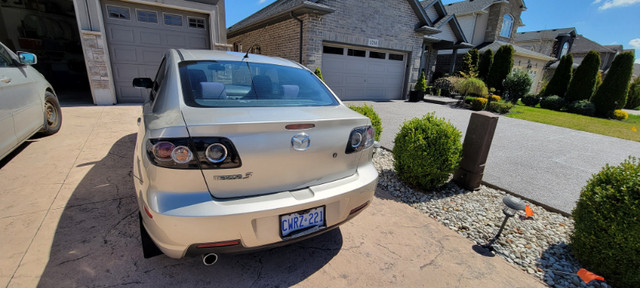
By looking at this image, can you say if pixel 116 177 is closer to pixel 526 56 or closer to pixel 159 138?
pixel 159 138

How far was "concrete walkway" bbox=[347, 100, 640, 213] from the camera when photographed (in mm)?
3679

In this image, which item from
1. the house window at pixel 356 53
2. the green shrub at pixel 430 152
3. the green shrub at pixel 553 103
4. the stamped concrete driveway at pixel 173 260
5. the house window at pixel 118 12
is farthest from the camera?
the green shrub at pixel 553 103

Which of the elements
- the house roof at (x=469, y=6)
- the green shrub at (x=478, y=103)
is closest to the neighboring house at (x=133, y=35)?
the green shrub at (x=478, y=103)

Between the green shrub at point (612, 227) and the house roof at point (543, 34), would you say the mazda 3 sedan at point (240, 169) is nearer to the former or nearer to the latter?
the green shrub at point (612, 227)

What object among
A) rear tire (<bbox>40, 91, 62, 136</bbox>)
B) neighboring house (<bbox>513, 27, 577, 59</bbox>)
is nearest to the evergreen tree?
neighboring house (<bbox>513, 27, 577, 59</bbox>)

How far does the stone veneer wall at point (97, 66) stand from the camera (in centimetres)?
654

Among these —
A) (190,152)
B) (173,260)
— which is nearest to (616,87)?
(190,152)

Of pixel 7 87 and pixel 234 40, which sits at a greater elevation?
pixel 234 40

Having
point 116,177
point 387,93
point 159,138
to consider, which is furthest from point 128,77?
point 387,93

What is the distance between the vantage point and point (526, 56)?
814 inches

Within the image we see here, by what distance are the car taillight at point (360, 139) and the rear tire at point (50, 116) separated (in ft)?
16.6

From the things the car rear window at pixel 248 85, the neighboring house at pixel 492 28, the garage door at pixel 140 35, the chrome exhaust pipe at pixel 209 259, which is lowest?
the chrome exhaust pipe at pixel 209 259

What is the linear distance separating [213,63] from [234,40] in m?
14.1

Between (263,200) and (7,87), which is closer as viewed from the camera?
(263,200)
